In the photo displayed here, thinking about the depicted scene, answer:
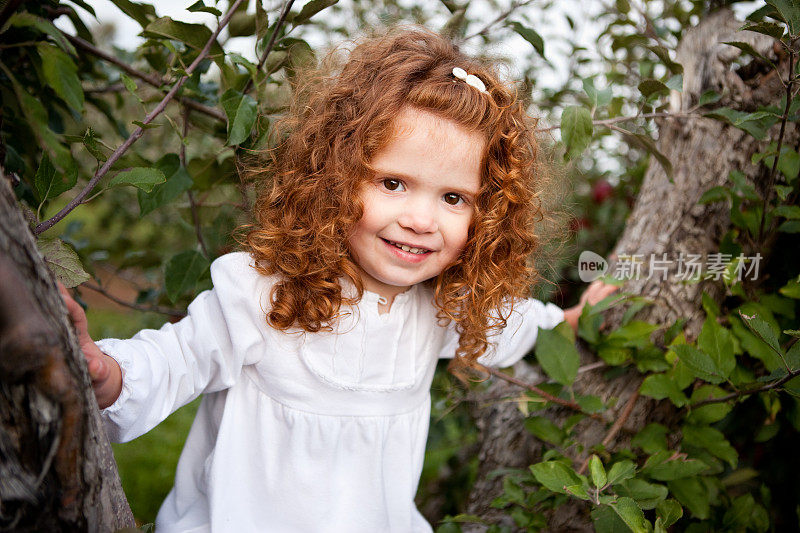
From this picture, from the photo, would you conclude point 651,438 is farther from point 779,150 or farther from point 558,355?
point 779,150

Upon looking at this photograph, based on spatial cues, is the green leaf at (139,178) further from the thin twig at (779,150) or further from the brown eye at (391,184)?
the thin twig at (779,150)

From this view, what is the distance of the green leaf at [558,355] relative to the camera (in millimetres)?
1436

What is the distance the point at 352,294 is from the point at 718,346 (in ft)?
2.65

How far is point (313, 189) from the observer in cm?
126

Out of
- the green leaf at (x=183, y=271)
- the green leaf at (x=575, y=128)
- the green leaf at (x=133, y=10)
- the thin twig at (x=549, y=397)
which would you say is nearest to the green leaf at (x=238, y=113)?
the green leaf at (x=133, y=10)

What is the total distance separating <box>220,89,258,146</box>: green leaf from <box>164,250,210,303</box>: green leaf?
1.33ft

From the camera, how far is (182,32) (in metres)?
1.18

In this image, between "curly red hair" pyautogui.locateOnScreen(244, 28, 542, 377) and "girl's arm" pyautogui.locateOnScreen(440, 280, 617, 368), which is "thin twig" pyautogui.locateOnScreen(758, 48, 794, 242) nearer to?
"girl's arm" pyautogui.locateOnScreen(440, 280, 617, 368)

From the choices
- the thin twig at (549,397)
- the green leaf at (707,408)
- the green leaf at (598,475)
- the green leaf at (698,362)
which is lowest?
the green leaf at (598,475)

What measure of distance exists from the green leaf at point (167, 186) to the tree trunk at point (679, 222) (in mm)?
1089

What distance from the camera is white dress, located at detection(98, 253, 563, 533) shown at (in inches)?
48.6

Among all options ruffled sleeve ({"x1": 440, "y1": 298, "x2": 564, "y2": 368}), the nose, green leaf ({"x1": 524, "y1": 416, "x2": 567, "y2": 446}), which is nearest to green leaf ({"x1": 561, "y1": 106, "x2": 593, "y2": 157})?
the nose

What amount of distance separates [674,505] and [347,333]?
739 mm

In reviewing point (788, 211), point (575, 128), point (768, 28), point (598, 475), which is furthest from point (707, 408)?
point (768, 28)
